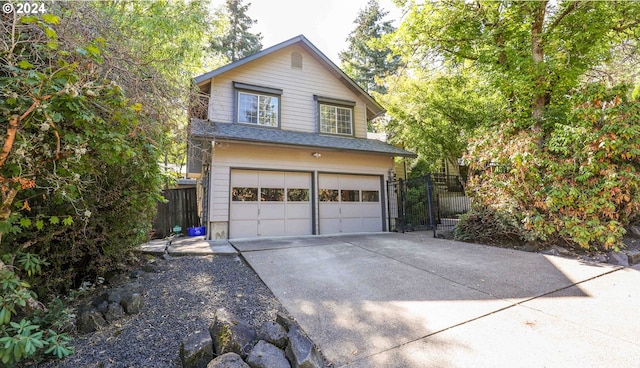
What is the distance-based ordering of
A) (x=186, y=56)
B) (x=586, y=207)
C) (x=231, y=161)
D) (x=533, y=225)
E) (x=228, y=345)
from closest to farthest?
(x=228, y=345) → (x=586, y=207) → (x=533, y=225) → (x=231, y=161) → (x=186, y=56)

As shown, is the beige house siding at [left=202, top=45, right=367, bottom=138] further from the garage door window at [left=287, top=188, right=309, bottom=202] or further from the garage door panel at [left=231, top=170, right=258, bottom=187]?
the garage door window at [left=287, top=188, right=309, bottom=202]

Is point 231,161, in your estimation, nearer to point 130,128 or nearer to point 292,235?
point 292,235

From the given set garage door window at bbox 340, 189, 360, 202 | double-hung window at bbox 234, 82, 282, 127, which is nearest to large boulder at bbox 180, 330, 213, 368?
garage door window at bbox 340, 189, 360, 202

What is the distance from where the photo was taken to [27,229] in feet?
9.26

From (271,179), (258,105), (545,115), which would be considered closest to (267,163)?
(271,179)

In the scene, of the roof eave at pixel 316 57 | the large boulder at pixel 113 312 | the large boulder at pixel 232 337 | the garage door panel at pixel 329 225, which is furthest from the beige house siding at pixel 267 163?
the large boulder at pixel 232 337

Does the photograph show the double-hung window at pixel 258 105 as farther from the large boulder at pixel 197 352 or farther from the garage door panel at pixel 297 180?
the large boulder at pixel 197 352

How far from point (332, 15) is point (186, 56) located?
6.15 meters

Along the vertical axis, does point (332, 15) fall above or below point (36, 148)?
above

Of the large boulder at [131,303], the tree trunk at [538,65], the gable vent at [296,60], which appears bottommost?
the large boulder at [131,303]

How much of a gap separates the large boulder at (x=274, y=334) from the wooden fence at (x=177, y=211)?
363 inches

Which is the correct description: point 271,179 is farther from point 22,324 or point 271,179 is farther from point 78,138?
point 22,324

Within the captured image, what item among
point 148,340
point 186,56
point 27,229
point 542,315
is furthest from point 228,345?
point 186,56

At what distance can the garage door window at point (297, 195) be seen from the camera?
8.94 metres
